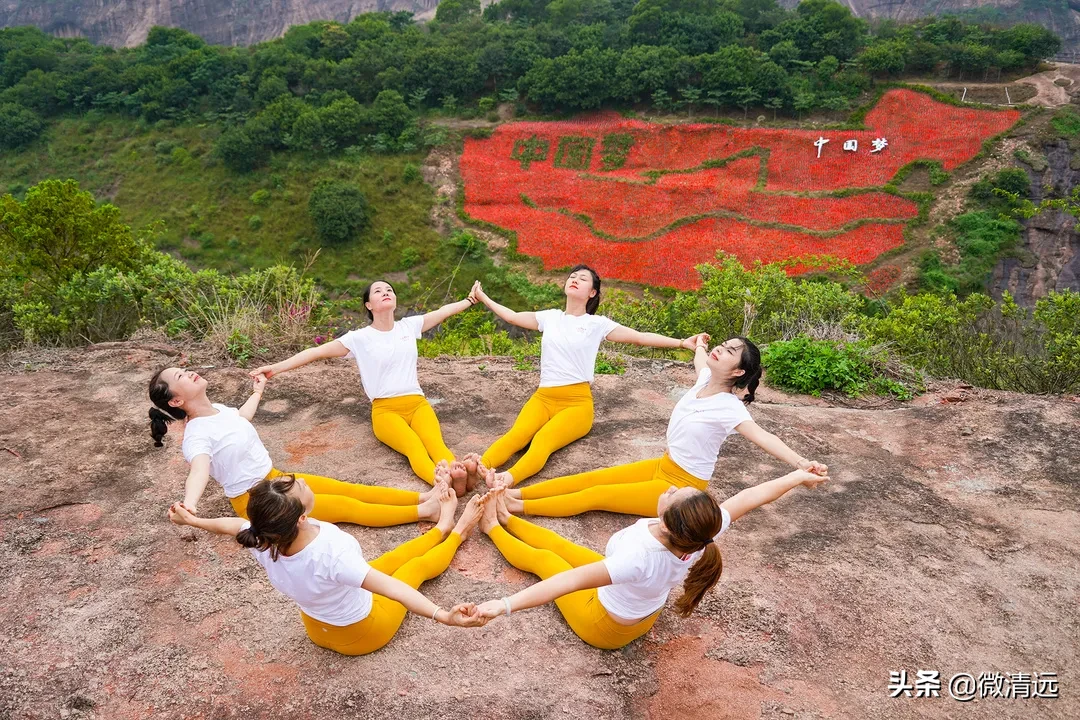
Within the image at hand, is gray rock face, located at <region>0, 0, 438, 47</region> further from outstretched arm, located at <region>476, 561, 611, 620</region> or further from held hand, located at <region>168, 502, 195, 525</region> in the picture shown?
outstretched arm, located at <region>476, 561, 611, 620</region>

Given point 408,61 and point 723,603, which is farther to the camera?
point 408,61

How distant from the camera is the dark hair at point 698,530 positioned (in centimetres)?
239

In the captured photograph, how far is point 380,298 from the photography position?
175 inches

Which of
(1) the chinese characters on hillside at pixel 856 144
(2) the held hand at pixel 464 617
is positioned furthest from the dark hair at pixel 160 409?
(1) the chinese characters on hillside at pixel 856 144

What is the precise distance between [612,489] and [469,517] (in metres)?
0.87

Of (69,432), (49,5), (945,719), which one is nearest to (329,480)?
(69,432)

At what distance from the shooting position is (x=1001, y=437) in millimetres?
4777

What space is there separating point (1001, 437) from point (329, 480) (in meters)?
4.79

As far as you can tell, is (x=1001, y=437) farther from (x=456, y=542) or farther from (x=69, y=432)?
(x=69, y=432)

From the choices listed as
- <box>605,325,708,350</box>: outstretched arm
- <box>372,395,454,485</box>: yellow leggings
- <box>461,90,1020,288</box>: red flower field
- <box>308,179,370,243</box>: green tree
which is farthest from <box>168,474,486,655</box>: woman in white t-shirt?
<box>308,179,370,243</box>: green tree

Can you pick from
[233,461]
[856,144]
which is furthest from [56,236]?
[856,144]

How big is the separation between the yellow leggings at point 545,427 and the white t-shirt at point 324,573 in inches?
66.3

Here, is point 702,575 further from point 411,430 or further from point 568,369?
point 411,430

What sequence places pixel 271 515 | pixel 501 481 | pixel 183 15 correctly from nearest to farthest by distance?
pixel 271 515 < pixel 501 481 < pixel 183 15
